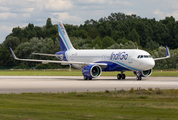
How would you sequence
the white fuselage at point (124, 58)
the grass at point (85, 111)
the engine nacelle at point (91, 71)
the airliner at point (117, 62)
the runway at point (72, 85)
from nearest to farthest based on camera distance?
the grass at point (85, 111) → the runway at point (72, 85) → the white fuselage at point (124, 58) → the airliner at point (117, 62) → the engine nacelle at point (91, 71)

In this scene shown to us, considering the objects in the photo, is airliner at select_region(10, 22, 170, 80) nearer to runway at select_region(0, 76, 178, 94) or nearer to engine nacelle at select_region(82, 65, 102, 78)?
engine nacelle at select_region(82, 65, 102, 78)

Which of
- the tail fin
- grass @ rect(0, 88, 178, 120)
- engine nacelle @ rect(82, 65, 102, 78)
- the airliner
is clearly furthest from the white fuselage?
grass @ rect(0, 88, 178, 120)

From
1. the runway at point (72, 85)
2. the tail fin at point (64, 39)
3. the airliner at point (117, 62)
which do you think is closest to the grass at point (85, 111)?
the runway at point (72, 85)

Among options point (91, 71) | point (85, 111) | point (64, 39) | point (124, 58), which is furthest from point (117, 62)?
point (85, 111)

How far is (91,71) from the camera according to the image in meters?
46.8

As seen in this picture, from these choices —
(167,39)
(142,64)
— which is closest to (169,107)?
(142,64)

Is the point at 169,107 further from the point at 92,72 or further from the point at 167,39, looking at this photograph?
the point at 167,39

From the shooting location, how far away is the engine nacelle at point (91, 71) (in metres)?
46.6

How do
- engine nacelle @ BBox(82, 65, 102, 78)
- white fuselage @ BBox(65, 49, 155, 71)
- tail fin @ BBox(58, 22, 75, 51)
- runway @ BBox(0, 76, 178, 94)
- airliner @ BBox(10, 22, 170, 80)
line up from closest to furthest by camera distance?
runway @ BBox(0, 76, 178, 94) → white fuselage @ BBox(65, 49, 155, 71) → airliner @ BBox(10, 22, 170, 80) → engine nacelle @ BBox(82, 65, 102, 78) → tail fin @ BBox(58, 22, 75, 51)

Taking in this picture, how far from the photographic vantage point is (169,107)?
59.4 feet

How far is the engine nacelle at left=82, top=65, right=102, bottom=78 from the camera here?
46.6 metres

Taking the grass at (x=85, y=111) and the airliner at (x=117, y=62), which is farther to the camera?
the airliner at (x=117, y=62)

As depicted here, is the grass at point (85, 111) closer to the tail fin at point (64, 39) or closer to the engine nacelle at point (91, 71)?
the engine nacelle at point (91, 71)

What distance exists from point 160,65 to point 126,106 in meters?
87.4
